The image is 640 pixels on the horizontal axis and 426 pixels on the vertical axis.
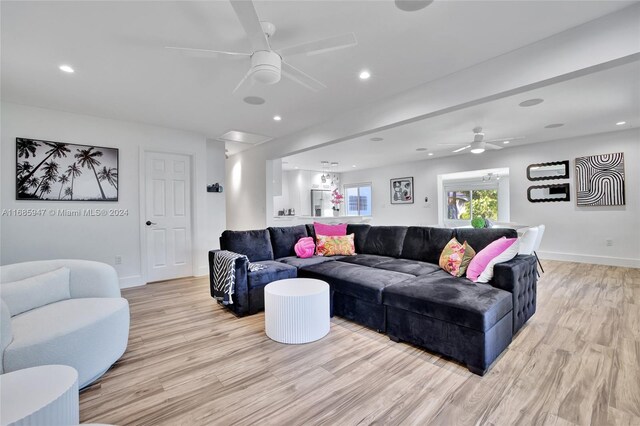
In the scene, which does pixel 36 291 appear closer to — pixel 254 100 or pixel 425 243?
pixel 254 100

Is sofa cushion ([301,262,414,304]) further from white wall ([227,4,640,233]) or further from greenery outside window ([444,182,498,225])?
greenery outside window ([444,182,498,225])

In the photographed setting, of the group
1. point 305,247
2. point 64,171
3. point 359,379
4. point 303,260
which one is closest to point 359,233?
point 305,247

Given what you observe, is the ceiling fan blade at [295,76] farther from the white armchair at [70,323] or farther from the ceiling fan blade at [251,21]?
the white armchair at [70,323]

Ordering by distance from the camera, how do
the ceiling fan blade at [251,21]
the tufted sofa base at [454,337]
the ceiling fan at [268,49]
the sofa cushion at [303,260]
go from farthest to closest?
the sofa cushion at [303,260]
the tufted sofa base at [454,337]
the ceiling fan at [268,49]
the ceiling fan blade at [251,21]

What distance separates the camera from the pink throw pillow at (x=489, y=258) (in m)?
2.43

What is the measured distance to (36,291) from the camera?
2010mm

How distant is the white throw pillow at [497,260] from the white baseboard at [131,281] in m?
4.63

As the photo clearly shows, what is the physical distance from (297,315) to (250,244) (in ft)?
5.11

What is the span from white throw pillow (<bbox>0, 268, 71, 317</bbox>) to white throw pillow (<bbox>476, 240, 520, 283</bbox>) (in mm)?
3458

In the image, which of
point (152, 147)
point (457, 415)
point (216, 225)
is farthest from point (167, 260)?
point (457, 415)

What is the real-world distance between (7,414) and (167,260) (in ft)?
12.8

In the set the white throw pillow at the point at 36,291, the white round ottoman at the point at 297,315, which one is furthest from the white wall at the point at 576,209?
the white throw pillow at the point at 36,291

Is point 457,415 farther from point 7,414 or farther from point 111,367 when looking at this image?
point 111,367

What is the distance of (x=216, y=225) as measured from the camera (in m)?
5.26
